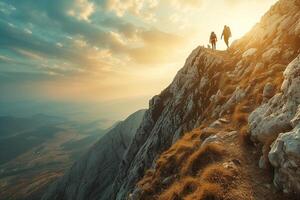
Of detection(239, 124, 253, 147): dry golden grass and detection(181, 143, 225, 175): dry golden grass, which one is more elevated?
detection(239, 124, 253, 147): dry golden grass

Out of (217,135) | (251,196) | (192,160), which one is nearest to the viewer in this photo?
(251,196)

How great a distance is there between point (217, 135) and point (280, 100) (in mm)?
6521

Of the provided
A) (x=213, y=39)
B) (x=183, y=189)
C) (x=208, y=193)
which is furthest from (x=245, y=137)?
(x=213, y=39)

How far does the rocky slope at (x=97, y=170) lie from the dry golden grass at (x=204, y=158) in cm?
10829

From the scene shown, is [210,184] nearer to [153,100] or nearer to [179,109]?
[179,109]

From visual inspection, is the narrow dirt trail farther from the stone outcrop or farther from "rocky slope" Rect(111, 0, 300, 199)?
"rocky slope" Rect(111, 0, 300, 199)

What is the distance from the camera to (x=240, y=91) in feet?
93.2

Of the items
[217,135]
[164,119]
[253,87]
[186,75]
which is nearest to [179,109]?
[164,119]

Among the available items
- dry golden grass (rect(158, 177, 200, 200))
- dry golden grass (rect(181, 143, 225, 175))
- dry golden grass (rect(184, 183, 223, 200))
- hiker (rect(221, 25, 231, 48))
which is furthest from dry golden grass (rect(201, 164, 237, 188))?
hiker (rect(221, 25, 231, 48))

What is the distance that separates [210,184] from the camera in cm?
1599

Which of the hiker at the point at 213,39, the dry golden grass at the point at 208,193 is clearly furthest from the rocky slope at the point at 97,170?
the dry golden grass at the point at 208,193

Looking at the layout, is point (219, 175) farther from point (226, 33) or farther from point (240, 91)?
point (226, 33)

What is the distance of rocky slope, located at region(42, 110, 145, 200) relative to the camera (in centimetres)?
12950

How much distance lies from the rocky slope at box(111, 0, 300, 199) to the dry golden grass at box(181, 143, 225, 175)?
273 centimetres
